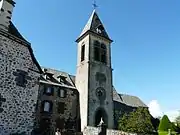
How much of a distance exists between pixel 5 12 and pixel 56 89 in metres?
14.1

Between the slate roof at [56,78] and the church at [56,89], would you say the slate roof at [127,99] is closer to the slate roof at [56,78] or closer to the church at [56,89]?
the church at [56,89]

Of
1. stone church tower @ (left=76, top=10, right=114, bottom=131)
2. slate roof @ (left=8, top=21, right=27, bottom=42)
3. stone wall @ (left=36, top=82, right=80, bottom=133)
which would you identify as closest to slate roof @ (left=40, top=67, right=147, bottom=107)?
stone wall @ (left=36, top=82, right=80, bottom=133)

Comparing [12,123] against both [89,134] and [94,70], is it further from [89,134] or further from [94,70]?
[94,70]

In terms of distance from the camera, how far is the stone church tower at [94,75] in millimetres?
28438

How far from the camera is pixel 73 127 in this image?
2873 centimetres

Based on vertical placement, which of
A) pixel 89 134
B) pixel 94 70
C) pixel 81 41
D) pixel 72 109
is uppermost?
pixel 81 41

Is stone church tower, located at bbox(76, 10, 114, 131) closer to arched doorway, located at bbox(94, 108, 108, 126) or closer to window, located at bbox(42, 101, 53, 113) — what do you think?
arched doorway, located at bbox(94, 108, 108, 126)

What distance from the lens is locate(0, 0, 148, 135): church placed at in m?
16.2

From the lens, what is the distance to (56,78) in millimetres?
Result: 31578

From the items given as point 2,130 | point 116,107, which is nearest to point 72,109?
point 116,107

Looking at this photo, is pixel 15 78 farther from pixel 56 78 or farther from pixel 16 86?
pixel 56 78

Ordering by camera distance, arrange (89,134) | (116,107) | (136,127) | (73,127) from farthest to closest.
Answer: (116,107)
(73,127)
(136,127)
(89,134)

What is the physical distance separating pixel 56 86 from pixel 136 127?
11493mm

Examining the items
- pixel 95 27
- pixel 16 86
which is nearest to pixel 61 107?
pixel 16 86
